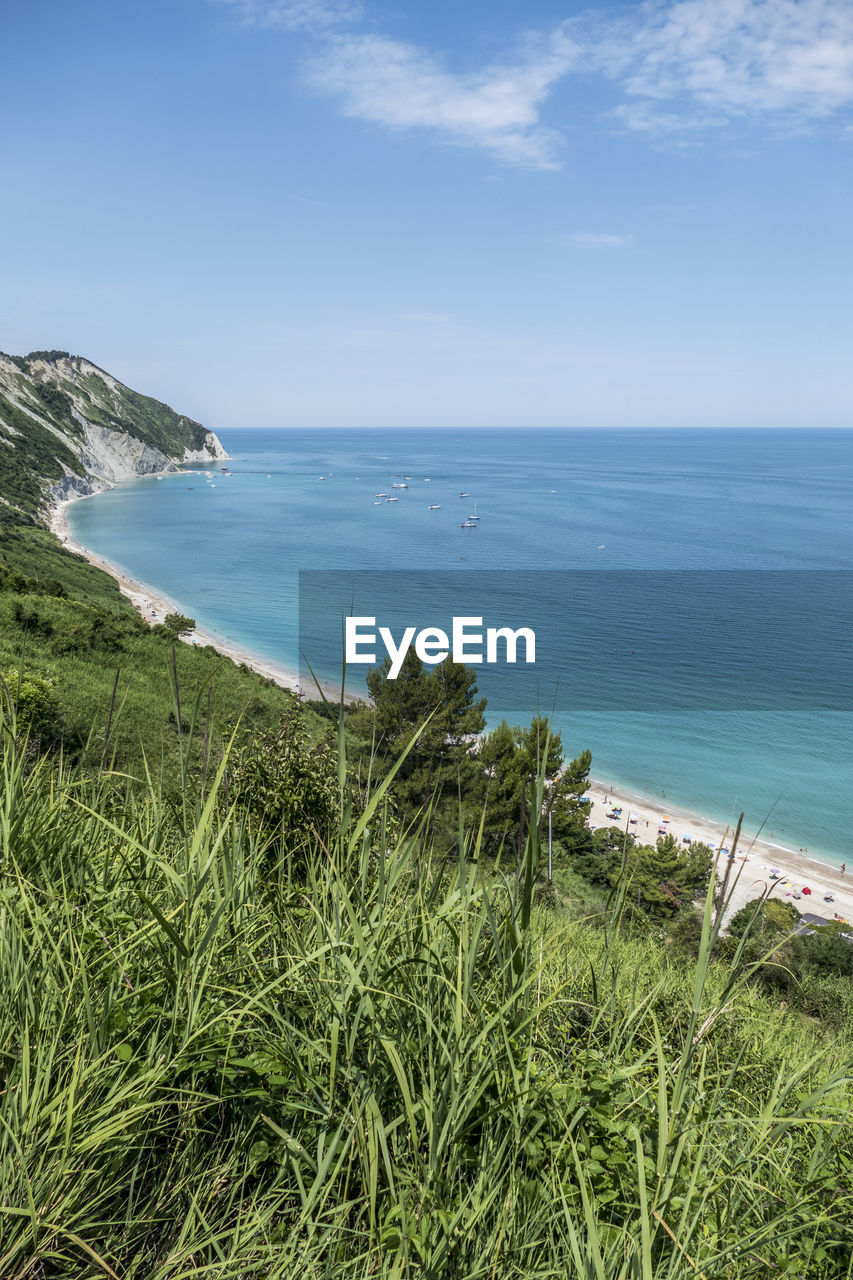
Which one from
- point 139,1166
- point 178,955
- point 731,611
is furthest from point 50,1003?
point 731,611

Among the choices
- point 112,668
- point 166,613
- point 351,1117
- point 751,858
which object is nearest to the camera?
point 351,1117

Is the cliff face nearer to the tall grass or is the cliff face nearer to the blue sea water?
the blue sea water

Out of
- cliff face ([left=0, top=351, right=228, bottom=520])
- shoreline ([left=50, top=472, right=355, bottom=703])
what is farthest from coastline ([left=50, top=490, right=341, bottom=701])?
cliff face ([left=0, top=351, right=228, bottom=520])

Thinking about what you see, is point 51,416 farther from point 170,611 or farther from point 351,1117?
point 351,1117

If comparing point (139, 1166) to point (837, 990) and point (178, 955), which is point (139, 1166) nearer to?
point (178, 955)

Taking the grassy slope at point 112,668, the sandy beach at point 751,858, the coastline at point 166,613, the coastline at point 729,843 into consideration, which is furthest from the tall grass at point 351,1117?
the coastline at point 166,613

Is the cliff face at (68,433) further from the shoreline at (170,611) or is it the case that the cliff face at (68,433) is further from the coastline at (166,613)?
the coastline at (166,613)

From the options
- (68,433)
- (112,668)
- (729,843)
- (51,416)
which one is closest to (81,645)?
(112,668)
